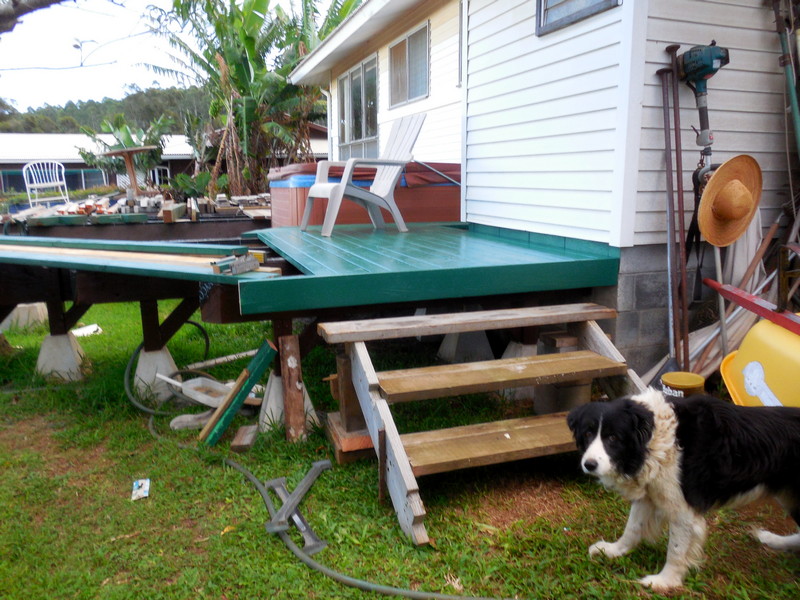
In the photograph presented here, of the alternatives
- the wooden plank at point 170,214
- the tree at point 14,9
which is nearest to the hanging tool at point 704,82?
the tree at point 14,9

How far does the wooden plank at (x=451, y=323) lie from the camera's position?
8.63 feet

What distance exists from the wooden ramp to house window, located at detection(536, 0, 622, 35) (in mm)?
1695

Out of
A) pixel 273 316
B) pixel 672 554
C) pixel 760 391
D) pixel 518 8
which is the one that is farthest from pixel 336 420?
pixel 518 8

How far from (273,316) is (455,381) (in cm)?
100

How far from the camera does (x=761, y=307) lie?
2746 mm

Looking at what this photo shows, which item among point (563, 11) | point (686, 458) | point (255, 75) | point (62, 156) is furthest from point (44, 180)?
point (62, 156)

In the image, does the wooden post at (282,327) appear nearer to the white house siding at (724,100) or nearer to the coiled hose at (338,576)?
the coiled hose at (338,576)

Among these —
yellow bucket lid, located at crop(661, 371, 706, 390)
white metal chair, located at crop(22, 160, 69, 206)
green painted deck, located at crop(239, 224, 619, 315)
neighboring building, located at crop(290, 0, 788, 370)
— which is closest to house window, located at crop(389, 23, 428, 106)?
neighboring building, located at crop(290, 0, 788, 370)

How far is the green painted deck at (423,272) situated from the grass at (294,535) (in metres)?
0.71

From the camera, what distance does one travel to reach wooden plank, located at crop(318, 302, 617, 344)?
263cm

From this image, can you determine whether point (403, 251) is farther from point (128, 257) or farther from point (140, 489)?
point (140, 489)

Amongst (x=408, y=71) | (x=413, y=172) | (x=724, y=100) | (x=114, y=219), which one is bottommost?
(x=114, y=219)

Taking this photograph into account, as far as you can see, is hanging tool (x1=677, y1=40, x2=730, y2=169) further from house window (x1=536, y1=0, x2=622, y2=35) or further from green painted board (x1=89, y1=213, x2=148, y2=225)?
green painted board (x1=89, y1=213, x2=148, y2=225)

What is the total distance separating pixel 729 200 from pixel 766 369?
0.89 m
